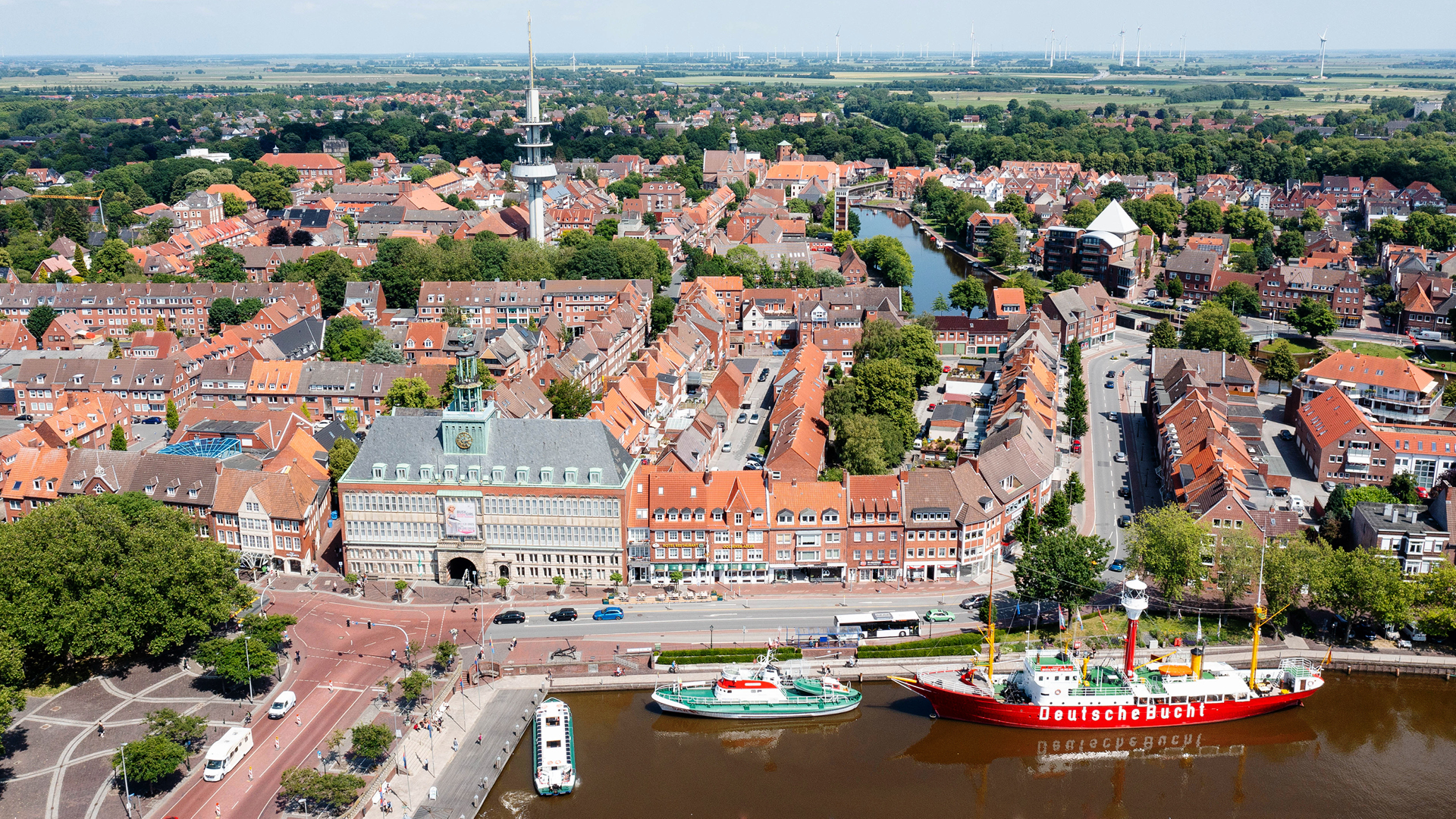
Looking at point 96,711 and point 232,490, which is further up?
point 232,490

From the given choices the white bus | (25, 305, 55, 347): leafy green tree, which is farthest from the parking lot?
(25, 305, 55, 347): leafy green tree

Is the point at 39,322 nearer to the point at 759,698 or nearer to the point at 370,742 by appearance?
the point at 370,742

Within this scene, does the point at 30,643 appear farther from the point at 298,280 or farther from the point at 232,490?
the point at 298,280

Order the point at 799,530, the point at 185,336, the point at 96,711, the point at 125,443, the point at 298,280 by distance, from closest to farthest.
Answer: the point at 96,711
the point at 799,530
the point at 125,443
the point at 185,336
the point at 298,280

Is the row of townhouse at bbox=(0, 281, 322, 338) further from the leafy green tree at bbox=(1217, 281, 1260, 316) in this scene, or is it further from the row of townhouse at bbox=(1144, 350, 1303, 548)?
the leafy green tree at bbox=(1217, 281, 1260, 316)

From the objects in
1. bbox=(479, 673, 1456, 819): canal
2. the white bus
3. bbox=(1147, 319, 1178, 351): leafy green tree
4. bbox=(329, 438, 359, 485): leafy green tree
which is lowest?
bbox=(479, 673, 1456, 819): canal

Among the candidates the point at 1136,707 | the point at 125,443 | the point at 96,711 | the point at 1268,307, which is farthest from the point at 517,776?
the point at 1268,307

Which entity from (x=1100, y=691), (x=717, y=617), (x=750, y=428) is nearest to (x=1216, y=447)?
(x=1100, y=691)
